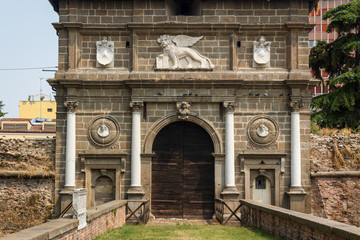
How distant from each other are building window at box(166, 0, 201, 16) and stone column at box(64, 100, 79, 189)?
5497 mm

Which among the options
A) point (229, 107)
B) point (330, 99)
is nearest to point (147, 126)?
point (229, 107)

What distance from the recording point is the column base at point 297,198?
20219 millimetres

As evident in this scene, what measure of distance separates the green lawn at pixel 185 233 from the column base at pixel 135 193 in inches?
130

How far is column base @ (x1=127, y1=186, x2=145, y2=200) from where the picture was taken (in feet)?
66.6

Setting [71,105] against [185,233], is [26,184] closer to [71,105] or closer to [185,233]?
[71,105]

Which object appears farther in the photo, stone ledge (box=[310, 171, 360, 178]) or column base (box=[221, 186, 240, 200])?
stone ledge (box=[310, 171, 360, 178])

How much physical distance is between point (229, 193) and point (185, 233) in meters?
4.88

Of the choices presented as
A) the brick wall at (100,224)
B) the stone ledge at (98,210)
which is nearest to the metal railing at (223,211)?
the brick wall at (100,224)

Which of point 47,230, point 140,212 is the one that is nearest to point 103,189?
point 140,212

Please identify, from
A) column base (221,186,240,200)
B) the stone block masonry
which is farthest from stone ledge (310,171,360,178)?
the stone block masonry

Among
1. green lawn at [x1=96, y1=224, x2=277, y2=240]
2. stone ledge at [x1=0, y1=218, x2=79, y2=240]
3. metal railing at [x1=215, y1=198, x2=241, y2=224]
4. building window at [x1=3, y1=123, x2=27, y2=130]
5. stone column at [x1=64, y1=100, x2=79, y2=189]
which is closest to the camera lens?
stone ledge at [x1=0, y1=218, x2=79, y2=240]

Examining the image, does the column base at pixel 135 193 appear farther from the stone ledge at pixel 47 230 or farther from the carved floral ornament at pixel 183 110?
the stone ledge at pixel 47 230

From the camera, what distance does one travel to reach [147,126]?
819 inches

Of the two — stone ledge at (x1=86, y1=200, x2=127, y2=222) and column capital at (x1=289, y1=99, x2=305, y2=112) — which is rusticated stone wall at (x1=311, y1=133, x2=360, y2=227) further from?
stone ledge at (x1=86, y1=200, x2=127, y2=222)
